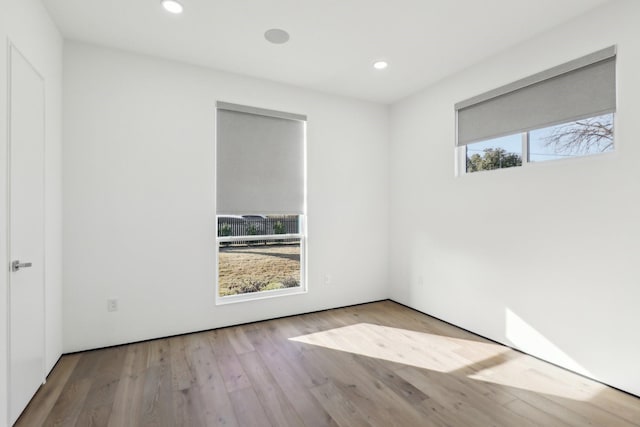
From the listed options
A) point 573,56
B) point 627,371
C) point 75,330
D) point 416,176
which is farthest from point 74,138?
point 627,371

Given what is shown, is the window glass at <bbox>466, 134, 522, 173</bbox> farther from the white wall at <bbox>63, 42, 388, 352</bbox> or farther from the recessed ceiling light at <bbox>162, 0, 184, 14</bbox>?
the recessed ceiling light at <bbox>162, 0, 184, 14</bbox>

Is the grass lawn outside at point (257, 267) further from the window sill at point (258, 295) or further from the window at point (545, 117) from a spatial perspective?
the window at point (545, 117)

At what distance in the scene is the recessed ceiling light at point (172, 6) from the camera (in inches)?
88.2

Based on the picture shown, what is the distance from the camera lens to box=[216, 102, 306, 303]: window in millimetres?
3352

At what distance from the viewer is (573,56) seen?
242 centimetres

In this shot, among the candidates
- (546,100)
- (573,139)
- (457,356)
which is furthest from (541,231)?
(457,356)

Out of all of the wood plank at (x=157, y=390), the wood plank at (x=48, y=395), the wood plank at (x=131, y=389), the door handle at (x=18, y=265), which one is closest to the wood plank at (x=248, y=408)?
the wood plank at (x=157, y=390)

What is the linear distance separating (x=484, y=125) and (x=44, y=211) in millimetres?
3860

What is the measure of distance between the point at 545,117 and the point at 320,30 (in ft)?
6.64

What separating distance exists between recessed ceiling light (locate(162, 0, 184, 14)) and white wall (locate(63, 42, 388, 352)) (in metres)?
0.83

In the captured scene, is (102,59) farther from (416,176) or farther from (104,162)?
(416,176)

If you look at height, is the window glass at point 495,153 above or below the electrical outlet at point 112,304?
above

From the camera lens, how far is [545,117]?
2.60m

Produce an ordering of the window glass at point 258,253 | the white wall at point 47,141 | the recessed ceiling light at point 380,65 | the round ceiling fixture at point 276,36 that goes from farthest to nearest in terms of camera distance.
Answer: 1. the window glass at point 258,253
2. the recessed ceiling light at point 380,65
3. the round ceiling fixture at point 276,36
4. the white wall at point 47,141
